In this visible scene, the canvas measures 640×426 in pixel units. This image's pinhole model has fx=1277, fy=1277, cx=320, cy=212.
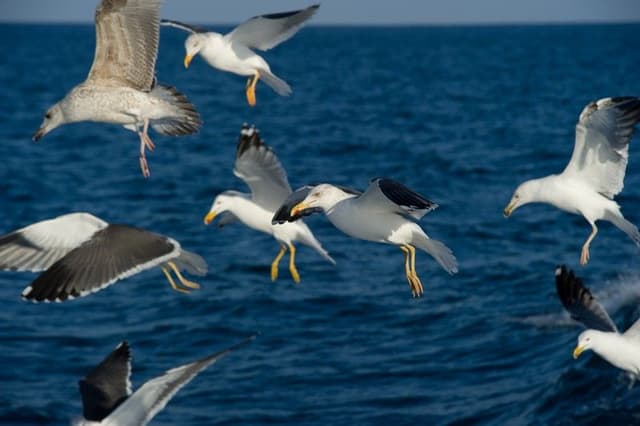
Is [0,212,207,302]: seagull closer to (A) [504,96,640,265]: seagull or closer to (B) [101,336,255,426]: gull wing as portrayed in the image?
(B) [101,336,255,426]: gull wing

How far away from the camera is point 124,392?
26.6 feet

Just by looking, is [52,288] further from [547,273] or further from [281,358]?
[547,273]

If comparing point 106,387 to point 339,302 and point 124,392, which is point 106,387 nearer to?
point 124,392

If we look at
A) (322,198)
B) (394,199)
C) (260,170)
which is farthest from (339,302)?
(394,199)

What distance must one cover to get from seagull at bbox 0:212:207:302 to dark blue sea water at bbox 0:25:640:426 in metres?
3.06

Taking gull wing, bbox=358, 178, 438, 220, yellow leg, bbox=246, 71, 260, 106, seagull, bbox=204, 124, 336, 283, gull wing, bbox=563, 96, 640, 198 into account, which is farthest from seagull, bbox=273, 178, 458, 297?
yellow leg, bbox=246, 71, 260, 106

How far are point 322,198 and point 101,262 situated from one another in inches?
63.9

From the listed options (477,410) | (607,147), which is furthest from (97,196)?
(607,147)

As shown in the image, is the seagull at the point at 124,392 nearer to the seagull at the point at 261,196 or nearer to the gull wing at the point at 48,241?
the gull wing at the point at 48,241

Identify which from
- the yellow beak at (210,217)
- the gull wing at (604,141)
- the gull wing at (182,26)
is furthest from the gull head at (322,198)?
the gull wing at (182,26)

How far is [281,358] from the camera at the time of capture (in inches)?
495

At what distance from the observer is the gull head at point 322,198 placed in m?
8.59

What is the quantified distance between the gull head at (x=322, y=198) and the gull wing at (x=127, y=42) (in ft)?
5.43

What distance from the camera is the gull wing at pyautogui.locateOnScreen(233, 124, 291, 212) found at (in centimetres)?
1010
